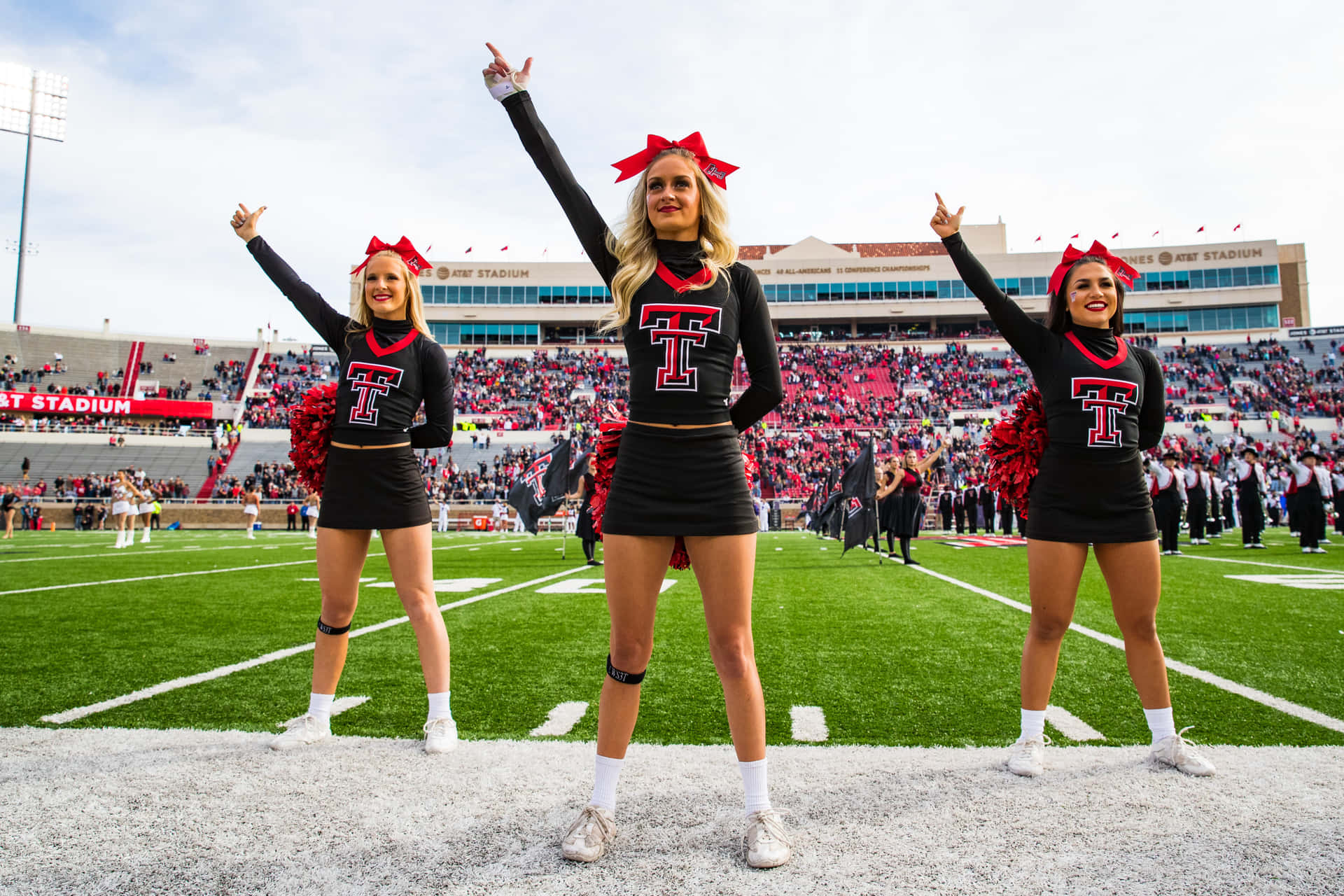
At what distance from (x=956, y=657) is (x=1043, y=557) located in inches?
81.0

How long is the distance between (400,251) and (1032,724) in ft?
10.2

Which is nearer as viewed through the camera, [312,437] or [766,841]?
[766,841]

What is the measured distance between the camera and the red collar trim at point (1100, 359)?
3.10 meters

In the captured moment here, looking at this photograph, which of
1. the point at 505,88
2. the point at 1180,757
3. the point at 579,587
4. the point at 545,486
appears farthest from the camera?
the point at 545,486

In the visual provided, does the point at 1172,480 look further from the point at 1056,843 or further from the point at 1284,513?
the point at 1284,513

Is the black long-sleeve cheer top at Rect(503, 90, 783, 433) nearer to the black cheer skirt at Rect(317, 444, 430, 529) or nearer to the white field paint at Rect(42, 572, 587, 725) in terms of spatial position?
the black cheer skirt at Rect(317, 444, 430, 529)

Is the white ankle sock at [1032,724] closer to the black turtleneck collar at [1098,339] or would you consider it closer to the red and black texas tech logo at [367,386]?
the black turtleneck collar at [1098,339]

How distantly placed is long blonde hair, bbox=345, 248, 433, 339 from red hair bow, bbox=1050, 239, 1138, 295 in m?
2.58

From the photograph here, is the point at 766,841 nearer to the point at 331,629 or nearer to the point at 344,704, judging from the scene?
the point at 331,629

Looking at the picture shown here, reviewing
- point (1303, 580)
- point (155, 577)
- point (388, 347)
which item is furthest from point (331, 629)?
point (1303, 580)

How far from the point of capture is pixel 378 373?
11.1ft

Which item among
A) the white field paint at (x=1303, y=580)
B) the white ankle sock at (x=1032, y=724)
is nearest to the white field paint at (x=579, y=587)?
the white ankle sock at (x=1032, y=724)

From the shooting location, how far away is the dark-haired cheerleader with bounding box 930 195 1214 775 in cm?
296

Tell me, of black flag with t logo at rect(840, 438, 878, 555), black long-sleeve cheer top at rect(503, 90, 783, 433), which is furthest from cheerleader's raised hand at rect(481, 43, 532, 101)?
black flag with t logo at rect(840, 438, 878, 555)
